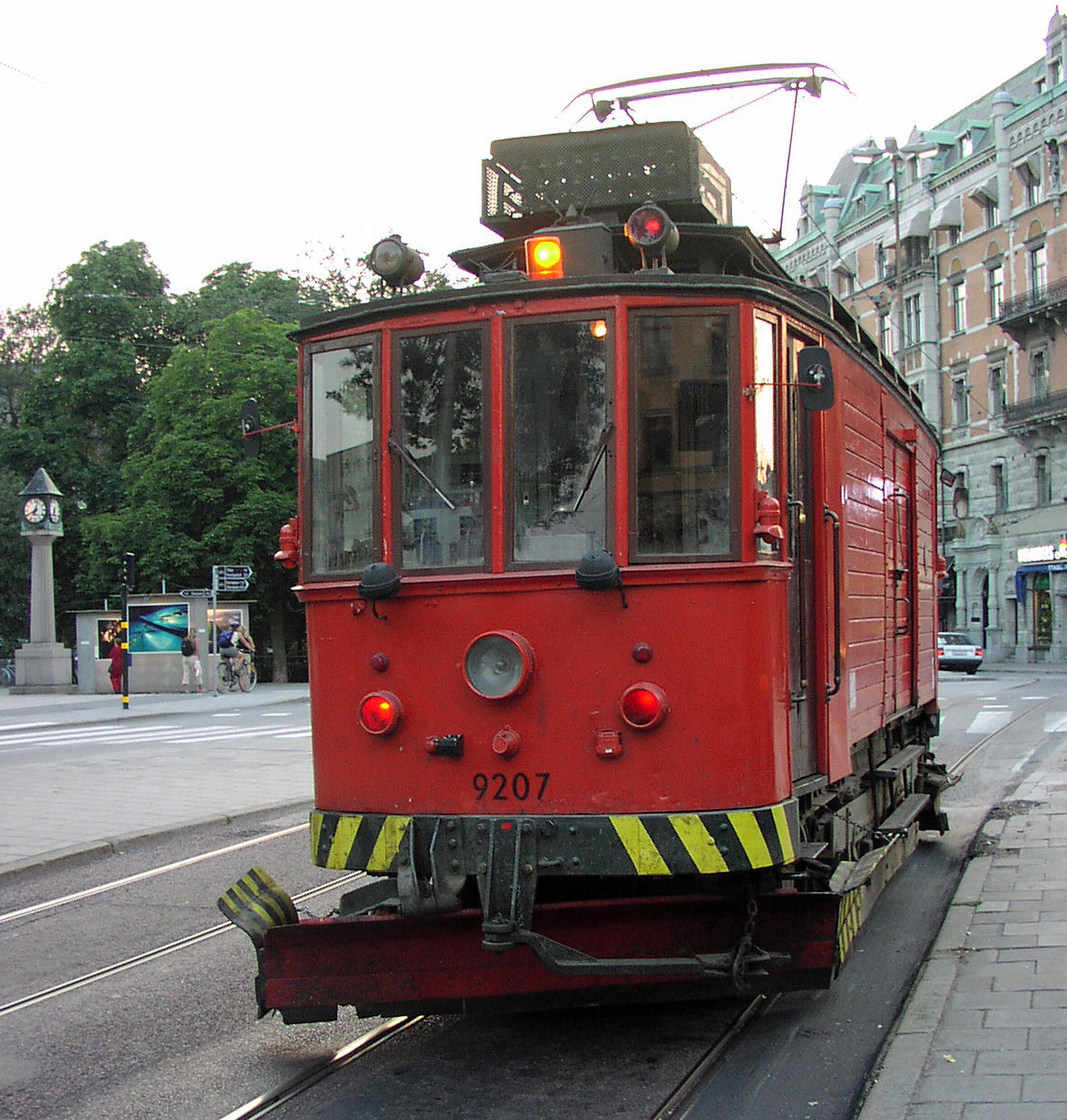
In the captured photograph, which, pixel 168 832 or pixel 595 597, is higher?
pixel 595 597

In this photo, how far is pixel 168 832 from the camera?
11.3 m

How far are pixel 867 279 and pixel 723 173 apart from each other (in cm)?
5494

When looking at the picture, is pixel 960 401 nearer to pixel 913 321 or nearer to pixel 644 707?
pixel 913 321

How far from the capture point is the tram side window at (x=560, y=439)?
17.0ft

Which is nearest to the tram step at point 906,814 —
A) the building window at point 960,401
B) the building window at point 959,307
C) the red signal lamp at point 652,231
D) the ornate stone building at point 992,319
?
the red signal lamp at point 652,231

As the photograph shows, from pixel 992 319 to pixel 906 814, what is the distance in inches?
1845

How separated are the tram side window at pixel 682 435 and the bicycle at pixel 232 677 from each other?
3102 cm

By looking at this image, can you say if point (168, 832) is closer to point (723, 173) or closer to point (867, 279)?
point (723, 173)

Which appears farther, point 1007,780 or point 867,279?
point 867,279

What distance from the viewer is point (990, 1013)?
541 cm

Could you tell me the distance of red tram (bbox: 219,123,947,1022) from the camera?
5047 mm

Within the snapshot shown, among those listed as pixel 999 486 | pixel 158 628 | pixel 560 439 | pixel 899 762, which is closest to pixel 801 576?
pixel 560 439

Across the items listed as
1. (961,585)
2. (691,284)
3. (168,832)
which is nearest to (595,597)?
(691,284)

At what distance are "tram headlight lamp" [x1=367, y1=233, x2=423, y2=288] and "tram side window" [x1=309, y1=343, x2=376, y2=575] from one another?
433 millimetres
